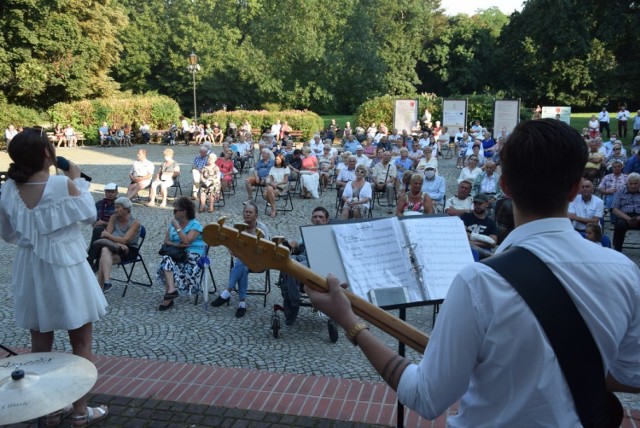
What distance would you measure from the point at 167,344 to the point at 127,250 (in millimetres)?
1942

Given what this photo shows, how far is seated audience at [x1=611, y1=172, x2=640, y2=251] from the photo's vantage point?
8.59m

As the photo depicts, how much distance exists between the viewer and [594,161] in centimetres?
1217

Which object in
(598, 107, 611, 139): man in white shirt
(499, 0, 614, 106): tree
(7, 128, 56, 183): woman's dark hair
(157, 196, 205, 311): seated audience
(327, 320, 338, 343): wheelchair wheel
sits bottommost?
(327, 320, 338, 343): wheelchair wheel

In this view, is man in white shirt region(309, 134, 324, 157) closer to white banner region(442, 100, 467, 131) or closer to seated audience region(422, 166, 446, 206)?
seated audience region(422, 166, 446, 206)

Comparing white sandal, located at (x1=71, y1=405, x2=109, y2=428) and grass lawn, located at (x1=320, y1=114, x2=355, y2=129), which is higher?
grass lawn, located at (x1=320, y1=114, x2=355, y2=129)

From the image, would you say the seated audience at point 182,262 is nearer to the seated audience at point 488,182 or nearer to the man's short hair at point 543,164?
the seated audience at point 488,182

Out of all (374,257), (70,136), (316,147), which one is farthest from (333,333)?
(70,136)

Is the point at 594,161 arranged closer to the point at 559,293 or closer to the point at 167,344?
the point at 167,344

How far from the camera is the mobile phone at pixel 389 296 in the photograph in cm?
277

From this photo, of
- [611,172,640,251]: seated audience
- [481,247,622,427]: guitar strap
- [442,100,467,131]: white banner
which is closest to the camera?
[481,247,622,427]: guitar strap

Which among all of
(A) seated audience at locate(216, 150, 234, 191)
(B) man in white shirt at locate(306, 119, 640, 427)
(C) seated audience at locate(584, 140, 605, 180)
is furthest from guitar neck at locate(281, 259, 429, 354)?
(A) seated audience at locate(216, 150, 234, 191)

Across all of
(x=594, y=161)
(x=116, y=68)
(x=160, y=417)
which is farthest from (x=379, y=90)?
(x=160, y=417)

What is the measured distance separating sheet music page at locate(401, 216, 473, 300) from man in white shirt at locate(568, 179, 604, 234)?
5733 mm

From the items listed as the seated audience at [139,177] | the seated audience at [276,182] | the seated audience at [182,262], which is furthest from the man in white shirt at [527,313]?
the seated audience at [139,177]
